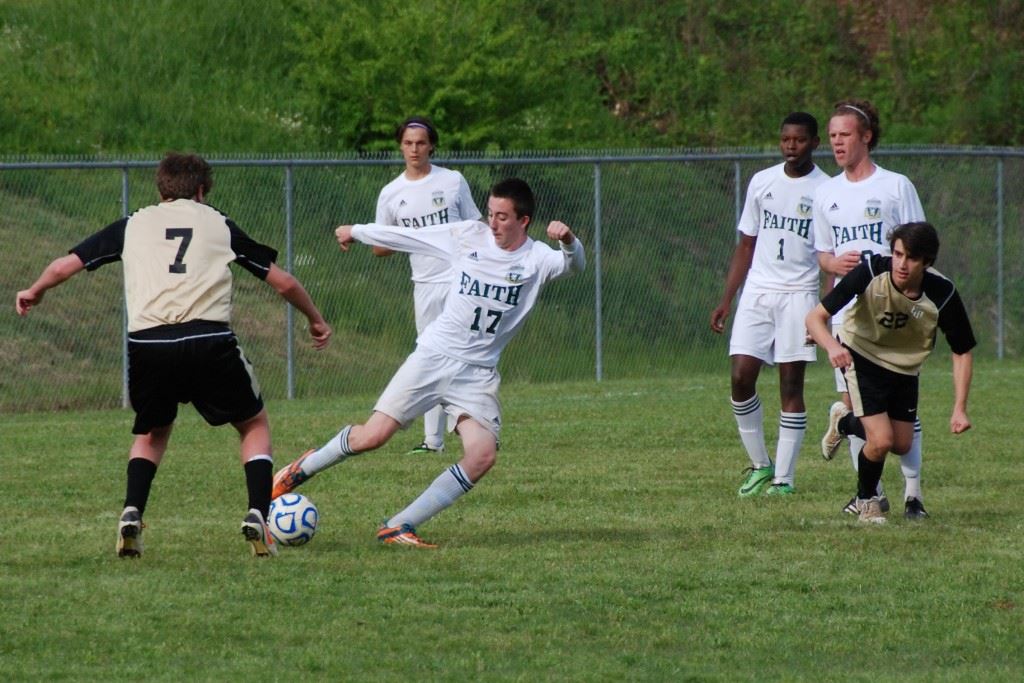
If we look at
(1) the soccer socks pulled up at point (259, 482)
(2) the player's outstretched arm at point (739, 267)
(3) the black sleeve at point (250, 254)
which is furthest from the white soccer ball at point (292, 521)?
(2) the player's outstretched arm at point (739, 267)

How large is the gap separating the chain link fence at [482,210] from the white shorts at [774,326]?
20.4 ft

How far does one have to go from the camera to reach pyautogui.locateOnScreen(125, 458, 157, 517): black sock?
737cm

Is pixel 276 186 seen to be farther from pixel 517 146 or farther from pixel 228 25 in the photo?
pixel 228 25

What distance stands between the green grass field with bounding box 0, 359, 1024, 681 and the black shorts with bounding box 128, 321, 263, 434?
65 cm

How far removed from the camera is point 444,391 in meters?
7.90

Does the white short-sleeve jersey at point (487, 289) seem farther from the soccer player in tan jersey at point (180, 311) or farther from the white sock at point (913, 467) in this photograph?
the white sock at point (913, 467)

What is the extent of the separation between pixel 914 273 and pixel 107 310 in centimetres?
951

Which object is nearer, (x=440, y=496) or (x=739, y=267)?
(x=440, y=496)

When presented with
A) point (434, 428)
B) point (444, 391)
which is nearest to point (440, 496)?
point (444, 391)

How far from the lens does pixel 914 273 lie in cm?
787

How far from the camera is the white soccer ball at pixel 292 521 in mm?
7648

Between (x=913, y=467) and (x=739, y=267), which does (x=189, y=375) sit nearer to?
(x=913, y=467)

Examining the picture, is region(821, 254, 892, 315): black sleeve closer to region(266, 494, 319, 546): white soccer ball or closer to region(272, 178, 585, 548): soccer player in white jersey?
region(272, 178, 585, 548): soccer player in white jersey

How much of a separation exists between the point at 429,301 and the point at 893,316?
4164mm
